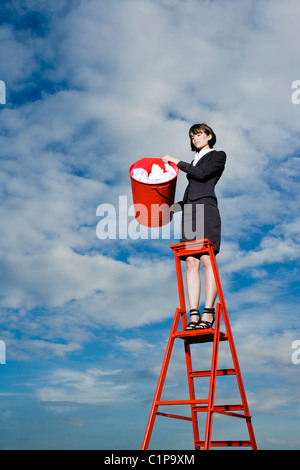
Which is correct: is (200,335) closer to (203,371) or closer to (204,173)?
(203,371)

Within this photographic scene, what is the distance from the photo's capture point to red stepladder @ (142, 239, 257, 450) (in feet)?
16.0

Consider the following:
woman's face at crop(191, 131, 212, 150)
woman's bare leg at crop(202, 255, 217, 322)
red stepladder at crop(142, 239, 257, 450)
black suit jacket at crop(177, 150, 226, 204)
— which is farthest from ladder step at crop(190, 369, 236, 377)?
woman's face at crop(191, 131, 212, 150)

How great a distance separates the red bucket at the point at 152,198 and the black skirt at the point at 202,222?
30 centimetres

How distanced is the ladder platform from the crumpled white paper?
5.89ft

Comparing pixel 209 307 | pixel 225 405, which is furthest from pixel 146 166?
pixel 225 405

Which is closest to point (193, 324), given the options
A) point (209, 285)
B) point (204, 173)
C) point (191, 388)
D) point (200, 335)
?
point (200, 335)

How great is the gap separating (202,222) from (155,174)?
826 millimetres

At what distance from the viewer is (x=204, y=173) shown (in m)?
5.58

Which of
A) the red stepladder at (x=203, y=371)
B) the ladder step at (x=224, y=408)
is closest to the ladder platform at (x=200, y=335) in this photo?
the red stepladder at (x=203, y=371)

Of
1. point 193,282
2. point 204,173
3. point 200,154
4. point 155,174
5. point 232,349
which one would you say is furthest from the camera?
point 200,154

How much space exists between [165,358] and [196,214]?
1728 mm
